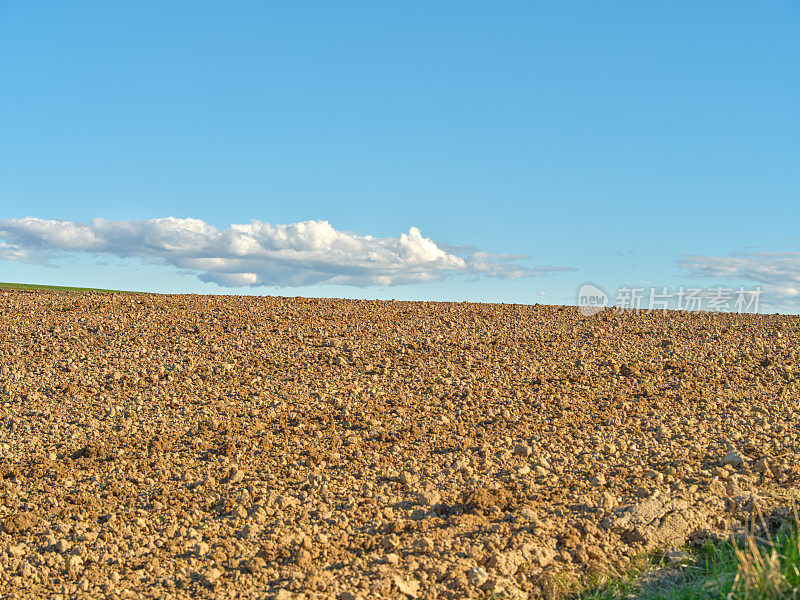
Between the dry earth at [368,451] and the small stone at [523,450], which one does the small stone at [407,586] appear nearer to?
the dry earth at [368,451]

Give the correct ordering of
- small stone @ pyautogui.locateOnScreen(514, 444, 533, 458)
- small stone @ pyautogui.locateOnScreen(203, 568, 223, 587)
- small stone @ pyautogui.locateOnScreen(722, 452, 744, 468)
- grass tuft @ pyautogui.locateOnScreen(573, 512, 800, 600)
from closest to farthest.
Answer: grass tuft @ pyautogui.locateOnScreen(573, 512, 800, 600), small stone @ pyautogui.locateOnScreen(203, 568, 223, 587), small stone @ pyautogui.locateOnScreen(722, 452, 744, 468), small stone @ pyautogui.locateOnScreen(514, 444, 533, 458)

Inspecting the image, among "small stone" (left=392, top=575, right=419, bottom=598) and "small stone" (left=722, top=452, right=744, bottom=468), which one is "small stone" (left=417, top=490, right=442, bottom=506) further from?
"small stone" (left=722, top=452, right=744, bottom=468)

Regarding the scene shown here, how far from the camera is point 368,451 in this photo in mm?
5242

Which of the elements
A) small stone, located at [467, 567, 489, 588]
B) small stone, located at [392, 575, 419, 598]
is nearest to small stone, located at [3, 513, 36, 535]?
small stone, located at [392, 575, 419, 598]

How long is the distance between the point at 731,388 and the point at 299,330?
16.4 ft

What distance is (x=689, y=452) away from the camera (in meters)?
5.32

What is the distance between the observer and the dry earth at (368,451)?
3.92 m

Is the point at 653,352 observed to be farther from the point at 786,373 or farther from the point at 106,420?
the point at 106,420

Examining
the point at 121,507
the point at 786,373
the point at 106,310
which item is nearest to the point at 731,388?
the point at 786,373

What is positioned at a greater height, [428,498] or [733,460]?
[733,460]

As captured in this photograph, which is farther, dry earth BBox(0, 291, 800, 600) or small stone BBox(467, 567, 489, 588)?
dry earth BBox(0, 291, 800, 600)

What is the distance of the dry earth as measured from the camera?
12.9ft

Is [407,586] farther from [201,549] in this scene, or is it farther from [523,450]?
[523,450]

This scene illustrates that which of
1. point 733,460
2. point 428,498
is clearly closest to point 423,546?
point 428,498
